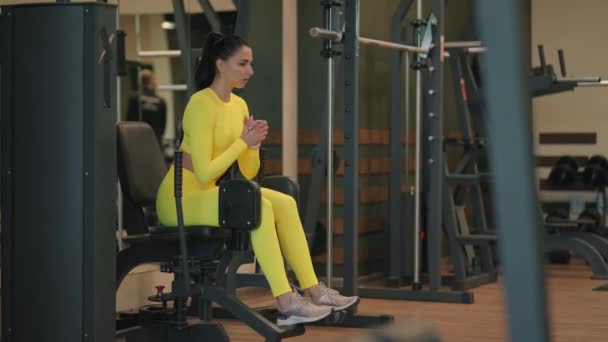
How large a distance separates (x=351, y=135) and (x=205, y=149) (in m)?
1.11

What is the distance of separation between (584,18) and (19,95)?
5.98 meters

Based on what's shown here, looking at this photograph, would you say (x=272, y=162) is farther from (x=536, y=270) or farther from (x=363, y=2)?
(x=536, y=270)

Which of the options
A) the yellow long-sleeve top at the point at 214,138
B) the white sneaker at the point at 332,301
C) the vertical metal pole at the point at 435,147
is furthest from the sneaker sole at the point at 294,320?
the vertical metal pole at the point at 435,147

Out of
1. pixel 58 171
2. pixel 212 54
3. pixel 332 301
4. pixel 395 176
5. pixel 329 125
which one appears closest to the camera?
pixel 58 171

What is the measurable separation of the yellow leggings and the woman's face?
38 centimetres

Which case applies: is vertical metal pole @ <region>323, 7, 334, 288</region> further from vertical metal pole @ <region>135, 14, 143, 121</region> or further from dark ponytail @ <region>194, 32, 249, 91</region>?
vertical metal pole @ <region>135, 14, 143, 121</region>

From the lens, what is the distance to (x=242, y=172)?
13.1 ft

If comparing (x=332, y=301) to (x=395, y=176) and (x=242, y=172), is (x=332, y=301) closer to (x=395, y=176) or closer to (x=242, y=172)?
(x=242, y=172)

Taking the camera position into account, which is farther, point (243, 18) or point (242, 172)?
point (243, 18)

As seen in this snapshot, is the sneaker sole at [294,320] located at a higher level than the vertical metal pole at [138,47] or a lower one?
lower

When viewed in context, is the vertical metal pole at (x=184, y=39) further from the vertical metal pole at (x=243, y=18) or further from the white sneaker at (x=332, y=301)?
the white sneaker at (x=332, y=301)

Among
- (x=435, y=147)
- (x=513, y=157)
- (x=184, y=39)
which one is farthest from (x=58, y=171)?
(x=513, y=157)

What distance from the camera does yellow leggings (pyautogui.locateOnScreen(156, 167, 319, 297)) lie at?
364 cm

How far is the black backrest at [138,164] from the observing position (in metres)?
3.91
